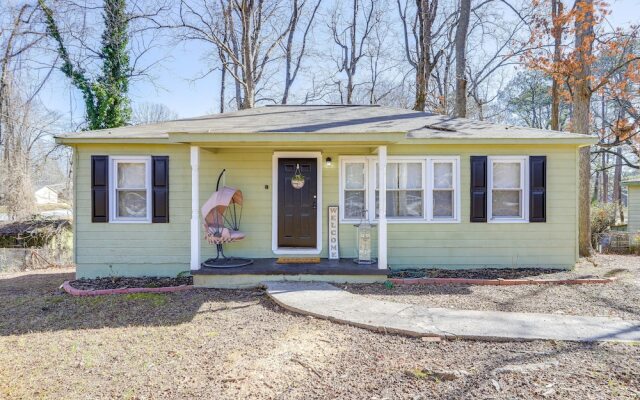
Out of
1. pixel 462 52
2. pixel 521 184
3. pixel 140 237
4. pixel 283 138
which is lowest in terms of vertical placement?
pixel 140 237

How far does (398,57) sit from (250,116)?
1352cm

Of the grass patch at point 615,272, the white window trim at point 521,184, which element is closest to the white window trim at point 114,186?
the white window trim at point 521,184

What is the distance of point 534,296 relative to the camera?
5.45m

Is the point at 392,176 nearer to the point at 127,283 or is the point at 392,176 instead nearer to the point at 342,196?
the point at 342,196

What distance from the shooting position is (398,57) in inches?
746

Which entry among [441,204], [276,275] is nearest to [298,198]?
[276,275]

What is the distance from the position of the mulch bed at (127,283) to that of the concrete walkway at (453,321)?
228 centimetres

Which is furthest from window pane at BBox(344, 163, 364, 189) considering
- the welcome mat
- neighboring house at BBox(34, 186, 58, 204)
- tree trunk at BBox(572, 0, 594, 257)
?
neighboring house at BBox(34, 186, 58, 204)

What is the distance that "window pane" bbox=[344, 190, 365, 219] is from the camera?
7098 millimetres

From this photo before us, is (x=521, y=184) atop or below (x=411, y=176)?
below

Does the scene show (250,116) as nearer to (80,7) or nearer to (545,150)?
(545,150)

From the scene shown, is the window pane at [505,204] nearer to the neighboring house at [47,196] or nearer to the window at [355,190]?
the window at [355,190]

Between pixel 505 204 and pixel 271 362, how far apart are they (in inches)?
216

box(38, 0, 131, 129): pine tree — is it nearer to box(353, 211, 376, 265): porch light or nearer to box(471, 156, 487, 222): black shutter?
box(353, 211, 376, 265): porch light
